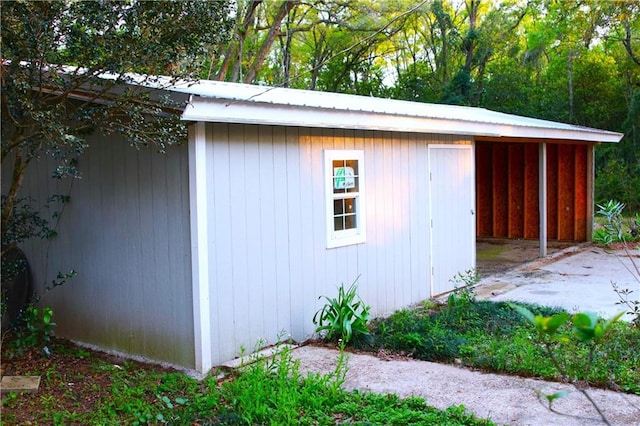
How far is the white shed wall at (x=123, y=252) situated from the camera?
17.6 feet

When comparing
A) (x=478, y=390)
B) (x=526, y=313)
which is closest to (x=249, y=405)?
(x=478, y=390)

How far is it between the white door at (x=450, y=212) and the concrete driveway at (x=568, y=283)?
1.70 feet

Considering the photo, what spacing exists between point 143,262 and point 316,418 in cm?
245

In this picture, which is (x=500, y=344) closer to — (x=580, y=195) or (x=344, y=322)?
(x=344, y=322)

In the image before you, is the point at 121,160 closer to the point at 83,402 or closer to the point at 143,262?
the point at 143,262

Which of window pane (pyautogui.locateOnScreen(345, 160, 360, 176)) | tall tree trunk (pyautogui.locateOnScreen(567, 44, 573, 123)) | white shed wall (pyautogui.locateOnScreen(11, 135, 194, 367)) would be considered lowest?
white shed wall (pyautogui.locateOnScreen(11, 135, 194, 367))

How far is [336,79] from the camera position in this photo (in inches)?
1050

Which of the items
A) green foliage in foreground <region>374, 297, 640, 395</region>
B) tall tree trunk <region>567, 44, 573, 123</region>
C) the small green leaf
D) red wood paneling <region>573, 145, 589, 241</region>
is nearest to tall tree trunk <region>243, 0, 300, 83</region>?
red wood paneling <region>573, 145, 589, 241</region>

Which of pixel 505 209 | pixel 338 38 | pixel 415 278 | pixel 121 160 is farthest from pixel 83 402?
pixel 338 38

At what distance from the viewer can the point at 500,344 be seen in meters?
5.58

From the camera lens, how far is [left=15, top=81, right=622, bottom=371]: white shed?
17.3 feet

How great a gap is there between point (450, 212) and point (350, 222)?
247 centimetres

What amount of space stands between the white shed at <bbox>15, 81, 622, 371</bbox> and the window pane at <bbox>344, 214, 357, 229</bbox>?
0.5 inches

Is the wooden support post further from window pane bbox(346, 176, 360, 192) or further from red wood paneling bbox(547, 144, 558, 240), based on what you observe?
window pane bbox(346, 176, 360, 192)
